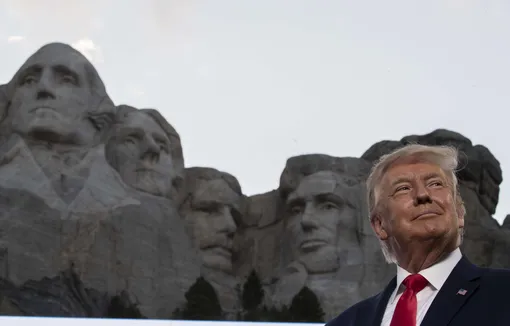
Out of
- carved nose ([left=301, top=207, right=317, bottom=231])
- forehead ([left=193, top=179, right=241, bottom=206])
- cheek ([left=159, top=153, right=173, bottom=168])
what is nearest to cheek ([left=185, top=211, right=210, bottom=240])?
forehead ([left=193, top=179, right=241, bottom=206])

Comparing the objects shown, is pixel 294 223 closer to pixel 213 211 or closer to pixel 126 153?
pixel 213 211

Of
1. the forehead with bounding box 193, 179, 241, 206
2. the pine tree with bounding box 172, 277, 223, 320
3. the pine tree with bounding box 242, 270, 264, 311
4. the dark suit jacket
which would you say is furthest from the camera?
the forehead with bounding box 193, 179, 241, 206

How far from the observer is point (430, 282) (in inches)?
72.1

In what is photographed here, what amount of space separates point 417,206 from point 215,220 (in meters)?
6.80

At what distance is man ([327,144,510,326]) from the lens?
176 centimetres

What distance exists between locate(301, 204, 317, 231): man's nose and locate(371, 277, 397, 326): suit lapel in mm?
6457

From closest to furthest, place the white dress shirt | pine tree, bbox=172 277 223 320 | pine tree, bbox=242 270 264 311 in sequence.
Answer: the white dress shirt, pine tree, bbox=172 277 223 320, pine tree, bbox=242 270 264 311

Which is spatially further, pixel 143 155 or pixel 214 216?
pixel 214 216

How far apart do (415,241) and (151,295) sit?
6.15m

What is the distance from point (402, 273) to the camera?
187cm

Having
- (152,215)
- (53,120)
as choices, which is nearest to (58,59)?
(53,120)

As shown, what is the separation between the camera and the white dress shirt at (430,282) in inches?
71.7

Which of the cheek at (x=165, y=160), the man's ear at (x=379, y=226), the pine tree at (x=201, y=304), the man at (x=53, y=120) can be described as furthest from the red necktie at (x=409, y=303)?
the cheek at (x=165, y=160)

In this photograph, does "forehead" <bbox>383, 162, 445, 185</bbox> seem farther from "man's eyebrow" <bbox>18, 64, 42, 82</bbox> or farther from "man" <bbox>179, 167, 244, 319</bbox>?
"man's eyebrow" <bbox>18, 64, 42, 82</bbox>
